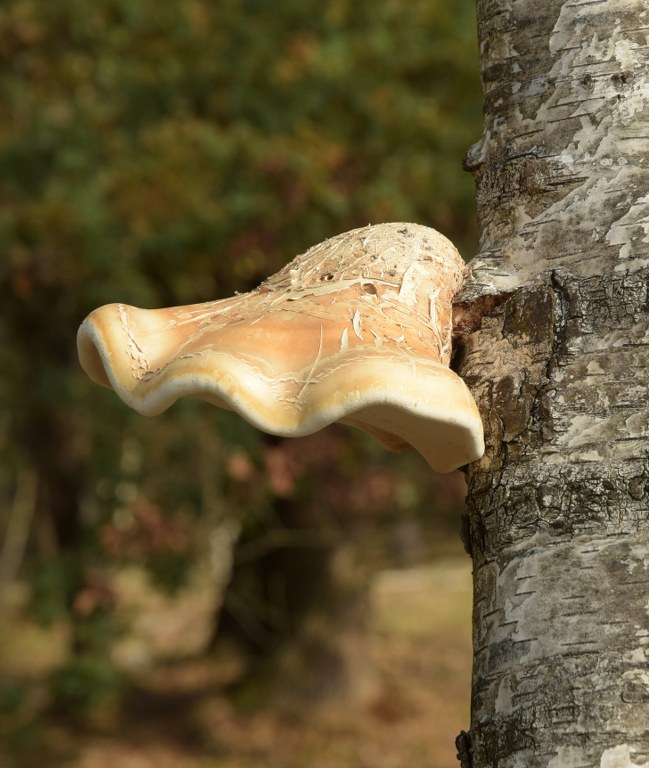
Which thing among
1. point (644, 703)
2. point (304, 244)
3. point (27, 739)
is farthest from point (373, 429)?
point (27, 739)

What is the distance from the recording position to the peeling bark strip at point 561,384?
4.99ft

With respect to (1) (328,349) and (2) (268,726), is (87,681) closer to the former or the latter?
(2) (268,726)

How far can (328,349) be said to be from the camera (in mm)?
1659

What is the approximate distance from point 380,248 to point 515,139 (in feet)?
0.95

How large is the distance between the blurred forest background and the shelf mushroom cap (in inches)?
198

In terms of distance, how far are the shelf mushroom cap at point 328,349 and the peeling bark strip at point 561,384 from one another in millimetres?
97

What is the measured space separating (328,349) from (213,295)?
23.6 feet

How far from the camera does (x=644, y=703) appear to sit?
4.82ft

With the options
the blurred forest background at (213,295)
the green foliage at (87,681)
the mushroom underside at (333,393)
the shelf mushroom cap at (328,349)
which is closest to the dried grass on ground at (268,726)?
the blurred forest background at (213,295)

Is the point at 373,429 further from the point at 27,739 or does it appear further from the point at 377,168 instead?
the point at 27,739

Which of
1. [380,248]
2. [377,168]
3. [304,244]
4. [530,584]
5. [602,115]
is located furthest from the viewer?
[377,168]

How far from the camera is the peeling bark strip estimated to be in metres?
1.52

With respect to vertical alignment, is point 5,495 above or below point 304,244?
above

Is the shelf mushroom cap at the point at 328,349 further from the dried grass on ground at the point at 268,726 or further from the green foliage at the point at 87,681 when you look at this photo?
the dried grass on ground at the point at 268,726
